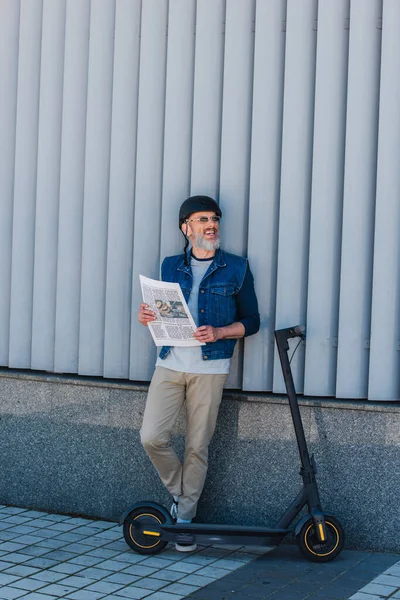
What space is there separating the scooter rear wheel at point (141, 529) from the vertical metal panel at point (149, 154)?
3.48 feet

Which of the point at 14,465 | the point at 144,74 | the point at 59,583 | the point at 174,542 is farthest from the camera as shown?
the point at 14,465

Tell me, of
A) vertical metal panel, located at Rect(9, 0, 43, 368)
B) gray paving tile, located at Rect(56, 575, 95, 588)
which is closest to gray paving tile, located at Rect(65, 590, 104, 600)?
gray paving tile, located at Rect(56, 575, 95, 588)

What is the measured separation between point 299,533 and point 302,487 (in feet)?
1.32

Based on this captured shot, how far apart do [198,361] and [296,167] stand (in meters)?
1.38

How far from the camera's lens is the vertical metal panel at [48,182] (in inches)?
270

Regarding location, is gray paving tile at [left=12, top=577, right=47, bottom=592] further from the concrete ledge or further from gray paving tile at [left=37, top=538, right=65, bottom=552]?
the concrete ledge

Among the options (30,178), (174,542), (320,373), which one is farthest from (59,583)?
(30,178)

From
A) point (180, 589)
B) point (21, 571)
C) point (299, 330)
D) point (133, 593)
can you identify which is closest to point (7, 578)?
point (21, 571)

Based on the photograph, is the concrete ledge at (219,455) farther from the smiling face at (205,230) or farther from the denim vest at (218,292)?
the smiling face at (205,230)

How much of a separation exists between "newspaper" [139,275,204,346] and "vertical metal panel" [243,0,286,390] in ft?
1.99

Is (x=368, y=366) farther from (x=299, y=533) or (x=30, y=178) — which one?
(x=30, y=178)

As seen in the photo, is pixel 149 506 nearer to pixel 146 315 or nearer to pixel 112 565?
pixel 112 565

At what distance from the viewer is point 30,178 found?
700 centimetres

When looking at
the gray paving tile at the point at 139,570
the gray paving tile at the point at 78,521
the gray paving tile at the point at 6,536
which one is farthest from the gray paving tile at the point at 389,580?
the gray paving tile at the point at 6,536
